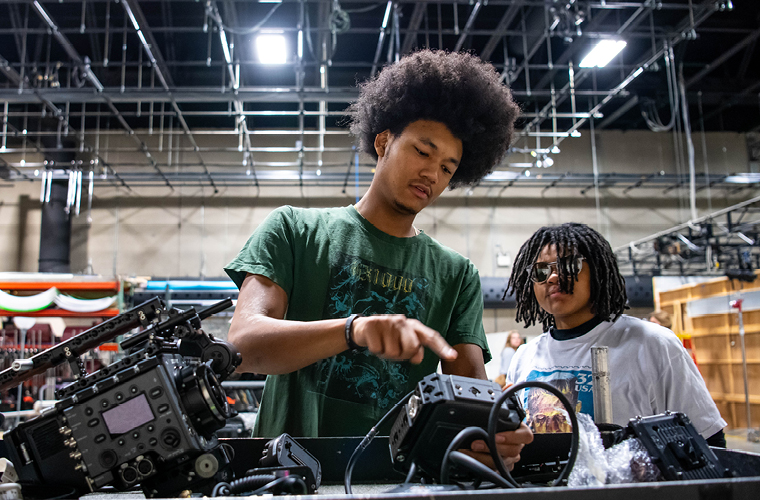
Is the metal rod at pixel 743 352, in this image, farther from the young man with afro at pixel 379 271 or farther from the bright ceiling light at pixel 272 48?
the young man with afro at pixel 379 271

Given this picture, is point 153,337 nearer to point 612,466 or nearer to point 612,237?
point 612,466

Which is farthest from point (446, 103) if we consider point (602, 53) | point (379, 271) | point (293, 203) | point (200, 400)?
point (293, 203)

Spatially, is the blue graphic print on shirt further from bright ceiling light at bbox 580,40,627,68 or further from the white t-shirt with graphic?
bright ceiling light at bbox 580,40,627,68

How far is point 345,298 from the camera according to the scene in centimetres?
111

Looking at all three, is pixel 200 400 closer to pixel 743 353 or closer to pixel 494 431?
pixel 494 431

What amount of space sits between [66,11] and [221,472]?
6700 mm

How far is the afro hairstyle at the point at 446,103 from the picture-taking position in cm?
127

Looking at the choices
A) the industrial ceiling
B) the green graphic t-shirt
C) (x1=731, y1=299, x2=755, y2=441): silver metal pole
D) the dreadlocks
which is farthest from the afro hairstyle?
(x1=731, y1=299, x2=755, y2=441): silver metal pole

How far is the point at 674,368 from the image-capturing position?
139cm

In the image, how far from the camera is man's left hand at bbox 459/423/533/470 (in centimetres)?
65

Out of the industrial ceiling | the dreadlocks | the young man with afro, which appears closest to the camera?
the young man with afro

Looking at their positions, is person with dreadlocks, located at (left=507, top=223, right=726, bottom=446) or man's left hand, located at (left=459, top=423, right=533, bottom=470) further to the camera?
person with dreadlocks, located at (left=507, top=223, right=726, bottom=446)

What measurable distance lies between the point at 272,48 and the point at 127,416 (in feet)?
17.5

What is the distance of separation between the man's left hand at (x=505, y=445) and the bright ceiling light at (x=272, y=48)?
4.97m
